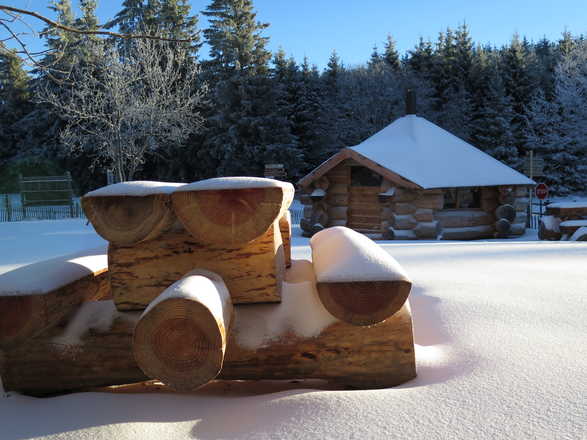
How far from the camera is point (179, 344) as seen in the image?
1639mm

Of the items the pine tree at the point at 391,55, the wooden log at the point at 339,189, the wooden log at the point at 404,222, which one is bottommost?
the wooden log at the point at 404,222

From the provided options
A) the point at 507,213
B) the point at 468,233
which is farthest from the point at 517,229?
the point at 468,233

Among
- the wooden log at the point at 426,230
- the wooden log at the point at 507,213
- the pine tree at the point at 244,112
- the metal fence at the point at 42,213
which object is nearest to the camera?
the wooden log at the point at 426,230

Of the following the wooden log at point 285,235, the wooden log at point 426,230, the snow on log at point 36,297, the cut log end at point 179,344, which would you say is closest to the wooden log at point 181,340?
the cut log end at point 179,344

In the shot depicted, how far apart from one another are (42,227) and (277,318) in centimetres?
1402

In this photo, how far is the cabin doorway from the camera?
1400 cm

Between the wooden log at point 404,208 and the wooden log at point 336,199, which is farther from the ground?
the wooden log at point 336,199

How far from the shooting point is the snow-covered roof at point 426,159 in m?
12.8

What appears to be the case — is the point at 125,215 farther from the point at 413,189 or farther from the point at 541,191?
the point at 541,191

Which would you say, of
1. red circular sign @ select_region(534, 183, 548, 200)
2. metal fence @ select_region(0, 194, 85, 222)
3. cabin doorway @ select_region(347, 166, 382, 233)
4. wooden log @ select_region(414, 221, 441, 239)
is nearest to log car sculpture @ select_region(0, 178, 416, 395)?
wooden log @ select_region(414, 221, 441, 239)

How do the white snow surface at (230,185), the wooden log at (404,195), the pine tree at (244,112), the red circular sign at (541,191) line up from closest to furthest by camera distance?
the white snow surface at (230,185)
the wooden log at (404,195)
the red circular sign at (541,191)
the pine tree at (244,112)

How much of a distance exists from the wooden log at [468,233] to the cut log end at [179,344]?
1250 centimetres

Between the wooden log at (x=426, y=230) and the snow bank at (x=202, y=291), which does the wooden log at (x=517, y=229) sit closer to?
the wooden log at (x=426, y=230)

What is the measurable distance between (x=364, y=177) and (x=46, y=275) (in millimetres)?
12613
